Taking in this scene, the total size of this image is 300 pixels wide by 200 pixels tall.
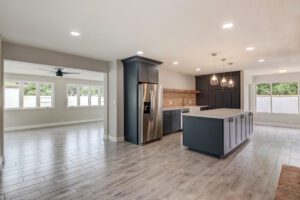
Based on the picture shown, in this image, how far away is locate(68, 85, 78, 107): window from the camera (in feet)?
29.2

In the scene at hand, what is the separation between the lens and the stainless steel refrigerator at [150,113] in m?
4.98

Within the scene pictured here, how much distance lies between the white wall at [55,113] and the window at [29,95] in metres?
0.27

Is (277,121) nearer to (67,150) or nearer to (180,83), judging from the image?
(180,83)

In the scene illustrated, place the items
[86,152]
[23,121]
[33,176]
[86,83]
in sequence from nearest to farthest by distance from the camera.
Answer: [33,176], [86,152], [23,121], [86,83]

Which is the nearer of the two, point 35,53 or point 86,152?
point 35,53

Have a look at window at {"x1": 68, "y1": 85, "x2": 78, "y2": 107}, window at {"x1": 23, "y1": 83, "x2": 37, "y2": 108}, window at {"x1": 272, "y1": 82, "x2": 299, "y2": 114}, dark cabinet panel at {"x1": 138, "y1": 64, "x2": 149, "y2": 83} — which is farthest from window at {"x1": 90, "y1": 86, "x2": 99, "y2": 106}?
window at {"x1": 272, "y1": 82, "x2": 299, "y2": 114}

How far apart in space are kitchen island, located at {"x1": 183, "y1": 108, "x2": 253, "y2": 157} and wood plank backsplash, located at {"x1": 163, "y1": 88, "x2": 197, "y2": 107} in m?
2.76

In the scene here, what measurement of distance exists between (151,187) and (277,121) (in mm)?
8128

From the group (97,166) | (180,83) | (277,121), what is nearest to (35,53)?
(97,166)

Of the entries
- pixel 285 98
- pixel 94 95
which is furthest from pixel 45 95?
pixel 285 98

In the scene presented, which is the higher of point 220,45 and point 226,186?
point 220,45

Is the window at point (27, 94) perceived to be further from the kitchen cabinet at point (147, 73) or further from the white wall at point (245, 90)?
the white wall at point (245, 90)

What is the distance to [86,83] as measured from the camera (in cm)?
960

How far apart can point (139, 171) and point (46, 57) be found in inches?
140
